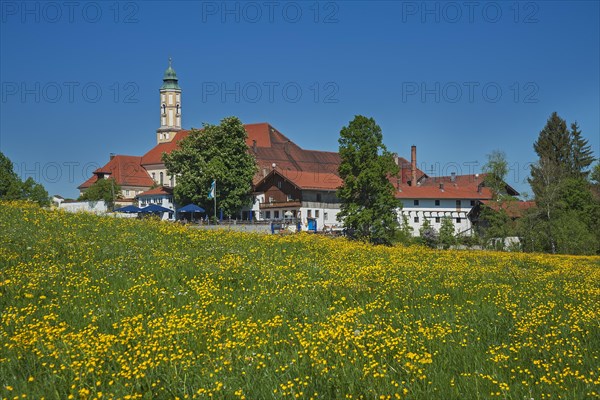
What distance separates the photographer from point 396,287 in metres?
14.3

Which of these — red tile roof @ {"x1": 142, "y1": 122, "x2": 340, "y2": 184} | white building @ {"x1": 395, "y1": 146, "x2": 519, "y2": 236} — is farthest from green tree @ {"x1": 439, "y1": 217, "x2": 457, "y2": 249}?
red tile roof @ {"x1": 142, "y1": 122, "x2": 340, "y2": 184}

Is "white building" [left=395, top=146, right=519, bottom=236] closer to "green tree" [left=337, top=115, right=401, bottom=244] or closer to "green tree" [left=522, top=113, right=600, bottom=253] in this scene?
"green tree" [left=522, top=113, right=600, bottom=253]

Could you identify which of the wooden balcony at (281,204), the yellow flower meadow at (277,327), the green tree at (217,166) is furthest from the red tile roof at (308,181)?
the yellow flower meadow at (277,327)

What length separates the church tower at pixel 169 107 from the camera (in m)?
152

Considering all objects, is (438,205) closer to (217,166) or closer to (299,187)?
(299,187)

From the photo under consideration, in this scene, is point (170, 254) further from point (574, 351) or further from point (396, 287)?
point (574, 351)

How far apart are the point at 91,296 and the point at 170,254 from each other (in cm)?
477

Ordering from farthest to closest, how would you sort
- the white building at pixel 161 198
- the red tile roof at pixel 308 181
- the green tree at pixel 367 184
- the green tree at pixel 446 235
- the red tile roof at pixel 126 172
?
the red tile roof at pixel 126 172 < the white building at pixel 161 198 < the red tile roof at pixel 308 181 < the green tree at pixel 446 235 < the green tree at pixel 367 184

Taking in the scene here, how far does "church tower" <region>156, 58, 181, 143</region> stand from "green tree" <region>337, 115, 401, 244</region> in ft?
319

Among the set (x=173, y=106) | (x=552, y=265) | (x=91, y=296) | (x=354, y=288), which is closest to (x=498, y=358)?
(x=354, y=288)

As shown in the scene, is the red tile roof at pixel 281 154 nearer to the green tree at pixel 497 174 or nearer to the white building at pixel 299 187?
the white building at pixel 299 187

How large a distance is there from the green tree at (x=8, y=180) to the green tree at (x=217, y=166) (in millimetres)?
27291

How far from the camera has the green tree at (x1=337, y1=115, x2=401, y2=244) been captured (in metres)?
57.9

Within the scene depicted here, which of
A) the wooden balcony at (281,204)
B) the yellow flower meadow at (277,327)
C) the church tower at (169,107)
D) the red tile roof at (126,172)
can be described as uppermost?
the church tower at (169,107)
